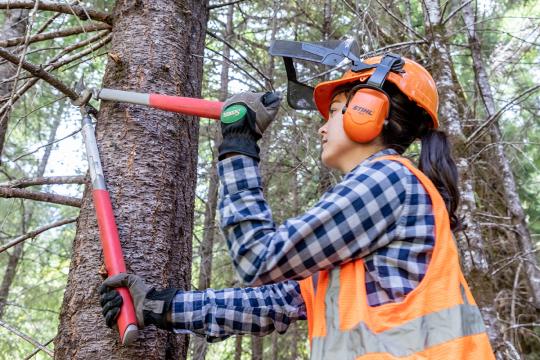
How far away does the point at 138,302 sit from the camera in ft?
5.77

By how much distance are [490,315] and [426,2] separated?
257 centimetres

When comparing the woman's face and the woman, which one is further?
the woman's face

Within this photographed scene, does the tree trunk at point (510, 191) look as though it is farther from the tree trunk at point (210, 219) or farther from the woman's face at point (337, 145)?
the woman's face at point (337, 145)

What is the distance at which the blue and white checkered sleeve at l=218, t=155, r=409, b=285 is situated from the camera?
1511 mm

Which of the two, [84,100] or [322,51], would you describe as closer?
[322,51]

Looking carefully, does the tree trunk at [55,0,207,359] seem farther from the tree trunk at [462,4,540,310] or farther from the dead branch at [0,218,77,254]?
the tree trunk at [462,4,540,310]

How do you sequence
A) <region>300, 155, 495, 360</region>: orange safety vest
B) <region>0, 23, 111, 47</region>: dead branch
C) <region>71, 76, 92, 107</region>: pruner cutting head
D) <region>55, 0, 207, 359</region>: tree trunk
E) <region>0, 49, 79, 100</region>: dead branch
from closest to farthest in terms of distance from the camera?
<region>300, 155, 495, 360</region>: orange safety vest, <region>55, 0, 207, 359</region>: tree trunk, <region>0, 49, 79, 100</region>: dead branch, <region>71, 76, 92, 107</region>: pruner cutting head, <region>0, 23, 111, 47</region>: dead branch

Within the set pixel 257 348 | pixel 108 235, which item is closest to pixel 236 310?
pixel 108 235

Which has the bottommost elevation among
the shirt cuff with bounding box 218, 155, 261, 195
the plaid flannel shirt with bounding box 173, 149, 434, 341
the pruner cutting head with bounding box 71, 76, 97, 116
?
the plaid flannel shirt with bounding box 173, 149, 434, 341

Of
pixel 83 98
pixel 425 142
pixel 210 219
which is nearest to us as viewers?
pixel 425 142

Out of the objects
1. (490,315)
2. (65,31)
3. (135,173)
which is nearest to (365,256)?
(135,173)

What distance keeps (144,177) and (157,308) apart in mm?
509

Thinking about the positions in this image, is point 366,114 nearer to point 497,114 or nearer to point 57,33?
point 57,33

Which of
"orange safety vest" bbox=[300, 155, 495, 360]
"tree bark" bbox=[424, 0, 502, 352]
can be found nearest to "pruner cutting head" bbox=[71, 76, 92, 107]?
"orange safety vest" bbox=[300, 155, 495, 360]
